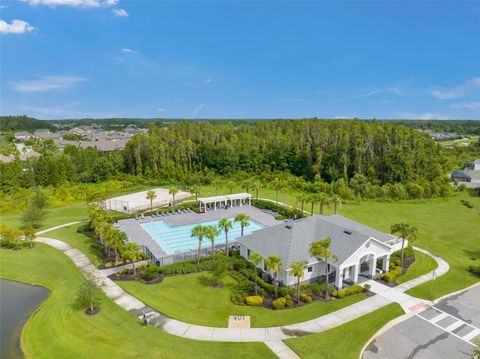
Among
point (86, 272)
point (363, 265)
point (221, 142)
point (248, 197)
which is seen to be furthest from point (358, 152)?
point (86, 272)

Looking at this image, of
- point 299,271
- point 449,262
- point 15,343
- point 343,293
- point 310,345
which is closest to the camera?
point 310,345

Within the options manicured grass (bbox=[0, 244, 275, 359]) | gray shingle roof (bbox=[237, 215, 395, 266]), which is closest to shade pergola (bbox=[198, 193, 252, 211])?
gray shingle roof (bbox=[237, 215, 395, 266])

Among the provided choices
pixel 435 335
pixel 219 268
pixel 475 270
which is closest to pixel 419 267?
pixel 475 270

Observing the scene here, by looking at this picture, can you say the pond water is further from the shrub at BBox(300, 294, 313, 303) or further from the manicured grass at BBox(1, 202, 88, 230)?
the shrub at BBox(300, 294, 313, 303)

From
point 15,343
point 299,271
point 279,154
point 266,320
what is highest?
point 279,154

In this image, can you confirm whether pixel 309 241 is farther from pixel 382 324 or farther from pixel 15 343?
pixel 15 343

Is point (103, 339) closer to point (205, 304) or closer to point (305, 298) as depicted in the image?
point (205, 304)

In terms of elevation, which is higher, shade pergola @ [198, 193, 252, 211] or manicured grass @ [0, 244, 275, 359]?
shade pergola @ [198, 193, 252, 211]
